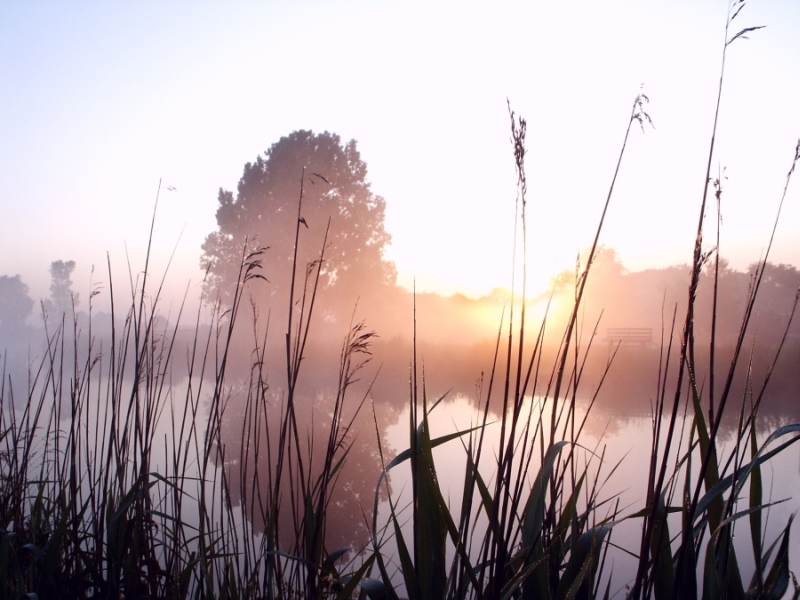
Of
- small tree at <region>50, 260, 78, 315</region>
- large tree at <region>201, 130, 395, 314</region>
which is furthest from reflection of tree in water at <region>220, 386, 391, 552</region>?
small tree at <region>50, 260, 78, 315</region>

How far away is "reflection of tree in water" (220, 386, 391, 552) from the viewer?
367 cm

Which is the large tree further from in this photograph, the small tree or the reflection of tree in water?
the small tree

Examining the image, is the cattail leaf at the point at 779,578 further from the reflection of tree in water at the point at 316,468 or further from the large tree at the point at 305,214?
the large tree at the point at 305,214

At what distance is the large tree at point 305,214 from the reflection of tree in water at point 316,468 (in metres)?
11.0

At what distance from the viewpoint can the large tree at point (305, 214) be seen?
21047 millimetres

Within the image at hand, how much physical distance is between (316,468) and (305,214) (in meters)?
16.1

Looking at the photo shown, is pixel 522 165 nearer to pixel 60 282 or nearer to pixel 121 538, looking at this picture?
pixel 121 538

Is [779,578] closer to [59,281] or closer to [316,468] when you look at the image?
[316,468]

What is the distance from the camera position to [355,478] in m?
5.86

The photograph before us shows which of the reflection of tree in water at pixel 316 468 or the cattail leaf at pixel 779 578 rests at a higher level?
the cattail leaf at pixel 779 578

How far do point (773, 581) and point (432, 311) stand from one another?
41.1 m

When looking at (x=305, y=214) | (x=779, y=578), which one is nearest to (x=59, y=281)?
(x=305, y=214)

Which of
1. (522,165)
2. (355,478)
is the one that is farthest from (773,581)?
(355,478)

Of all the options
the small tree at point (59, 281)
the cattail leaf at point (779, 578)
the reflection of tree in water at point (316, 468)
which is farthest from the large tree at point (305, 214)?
the small tree at point (59, 281)
